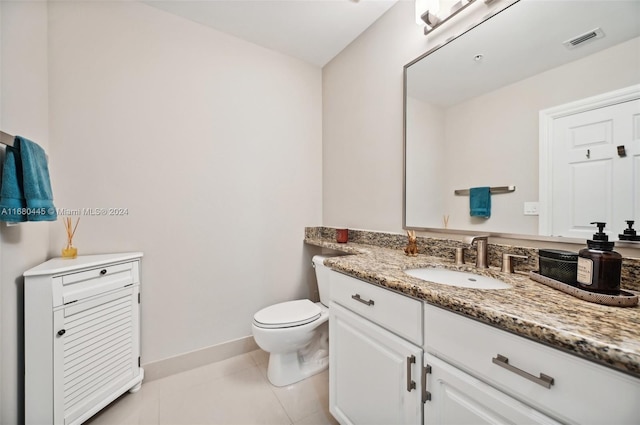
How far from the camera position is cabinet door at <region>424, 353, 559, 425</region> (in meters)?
0.58

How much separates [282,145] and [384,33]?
3.59 feet

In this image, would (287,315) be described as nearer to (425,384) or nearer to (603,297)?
(425,384)

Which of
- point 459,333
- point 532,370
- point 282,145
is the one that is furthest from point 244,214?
point 532,370

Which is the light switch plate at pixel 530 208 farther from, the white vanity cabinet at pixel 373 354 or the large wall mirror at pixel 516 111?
the white vanity cabinet at pixel 373 354

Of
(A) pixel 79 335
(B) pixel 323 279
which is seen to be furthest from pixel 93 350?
(B) pixel 323 279

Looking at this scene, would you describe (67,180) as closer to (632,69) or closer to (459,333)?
(459,333)

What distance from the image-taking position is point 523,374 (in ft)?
1.85

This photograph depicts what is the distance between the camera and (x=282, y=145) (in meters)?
2.10

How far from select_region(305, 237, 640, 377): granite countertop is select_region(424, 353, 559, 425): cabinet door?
178mm

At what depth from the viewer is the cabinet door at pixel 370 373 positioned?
2.74ft

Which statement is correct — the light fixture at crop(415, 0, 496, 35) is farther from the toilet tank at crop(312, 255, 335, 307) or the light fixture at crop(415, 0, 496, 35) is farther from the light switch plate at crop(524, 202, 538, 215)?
the toilet tank at crop(312, 255, 335, 307)

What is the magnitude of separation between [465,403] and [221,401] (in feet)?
4.43

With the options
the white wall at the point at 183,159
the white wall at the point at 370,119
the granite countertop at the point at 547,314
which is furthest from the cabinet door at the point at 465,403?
the white wall at the point at 183,159

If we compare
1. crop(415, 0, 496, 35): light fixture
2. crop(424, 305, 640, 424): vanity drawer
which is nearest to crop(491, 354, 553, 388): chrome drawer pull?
crop(424, 305, 640, 424): vanity drawer
